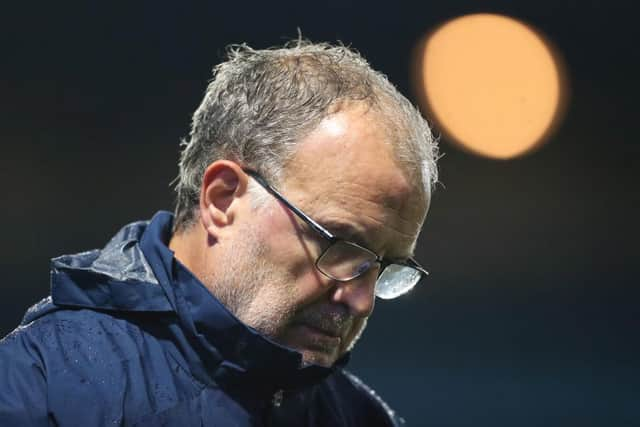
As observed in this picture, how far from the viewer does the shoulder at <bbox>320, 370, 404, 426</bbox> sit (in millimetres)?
1551

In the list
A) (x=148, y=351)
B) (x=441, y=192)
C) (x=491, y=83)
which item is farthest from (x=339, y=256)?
(x=491, y=83)

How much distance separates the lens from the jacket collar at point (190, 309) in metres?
1.21

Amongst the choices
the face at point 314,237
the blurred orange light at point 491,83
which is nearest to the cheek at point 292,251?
the face at point 314,237

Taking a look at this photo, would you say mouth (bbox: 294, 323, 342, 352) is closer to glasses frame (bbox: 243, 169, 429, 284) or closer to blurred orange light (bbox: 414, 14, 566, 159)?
glasses frame (bbox: 243, 169, 429, 284)

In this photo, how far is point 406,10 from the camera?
10.5 feet

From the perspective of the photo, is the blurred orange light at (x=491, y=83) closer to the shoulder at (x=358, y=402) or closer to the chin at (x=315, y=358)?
the shoulder at (x=358, y=402)

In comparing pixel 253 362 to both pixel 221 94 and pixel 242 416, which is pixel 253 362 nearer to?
pixel 242 416

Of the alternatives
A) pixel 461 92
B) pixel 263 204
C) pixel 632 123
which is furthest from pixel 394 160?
pixel 632 123

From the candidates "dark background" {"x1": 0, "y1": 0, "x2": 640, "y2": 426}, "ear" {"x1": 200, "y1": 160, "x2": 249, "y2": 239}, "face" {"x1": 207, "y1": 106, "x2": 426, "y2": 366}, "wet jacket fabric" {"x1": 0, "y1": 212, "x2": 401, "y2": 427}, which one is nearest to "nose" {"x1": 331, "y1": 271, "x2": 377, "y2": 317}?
"face" {"x1": 207, "y1": 106, "x2": 426, "y2": 366}

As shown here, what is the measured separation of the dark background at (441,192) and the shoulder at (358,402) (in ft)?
6.02

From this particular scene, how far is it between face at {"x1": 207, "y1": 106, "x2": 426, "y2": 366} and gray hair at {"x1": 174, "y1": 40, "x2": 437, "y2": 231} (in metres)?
0.03

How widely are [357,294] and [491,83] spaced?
2.44 m

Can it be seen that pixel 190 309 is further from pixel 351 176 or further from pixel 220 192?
pixel 351 176

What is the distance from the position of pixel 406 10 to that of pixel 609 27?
85cm
